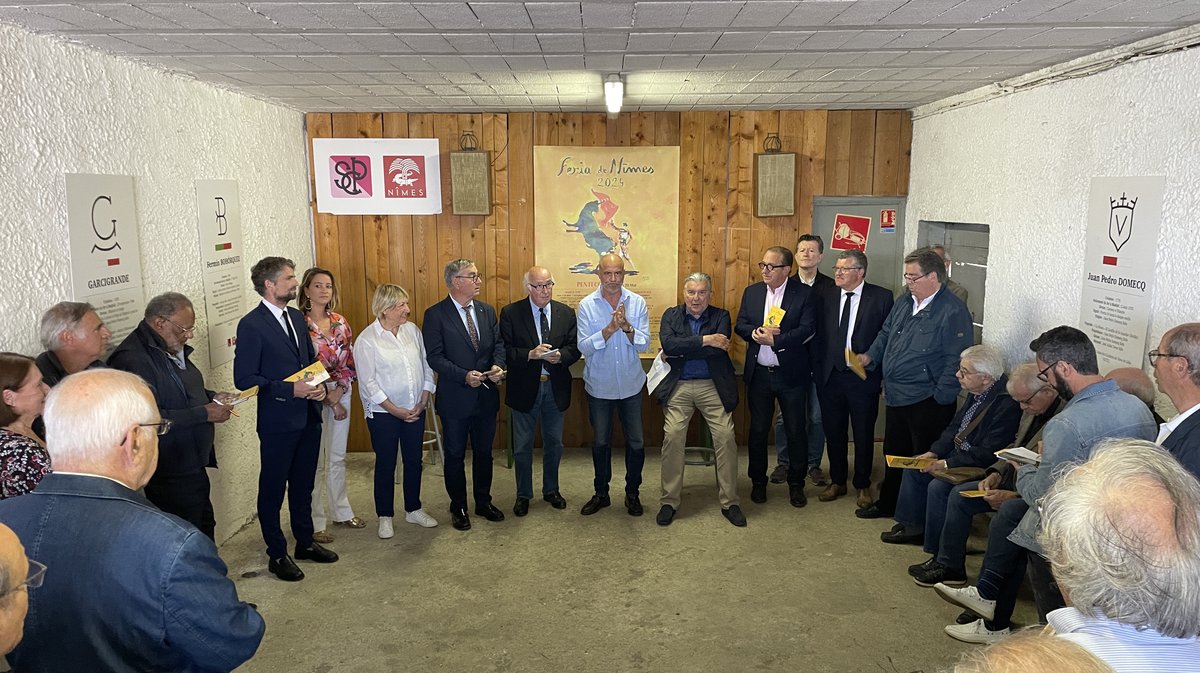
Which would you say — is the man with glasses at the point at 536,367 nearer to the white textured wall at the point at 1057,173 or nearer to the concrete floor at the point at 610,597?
the concrete floor at the point at 610,597

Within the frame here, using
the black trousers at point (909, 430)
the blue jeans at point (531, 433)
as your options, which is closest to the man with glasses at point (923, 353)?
the black trousers at point (909, 430)

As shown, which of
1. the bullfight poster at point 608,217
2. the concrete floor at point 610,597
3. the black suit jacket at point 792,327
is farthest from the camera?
the bullfight poster at point 608,217

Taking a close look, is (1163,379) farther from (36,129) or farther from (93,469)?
(36,129)

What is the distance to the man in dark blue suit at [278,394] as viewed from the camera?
12.7 feet

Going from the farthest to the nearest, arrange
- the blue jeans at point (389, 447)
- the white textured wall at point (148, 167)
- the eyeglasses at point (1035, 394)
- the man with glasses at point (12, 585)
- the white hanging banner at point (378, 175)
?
the white hanging banner at point (378, 175), the blue jeans at point (389, 447), the eyeglasses at point (1035, 394), the white textured wall at point (148, 167), the man with glasses at point (12, 585)

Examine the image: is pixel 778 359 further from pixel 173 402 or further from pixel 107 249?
pixel 107 249

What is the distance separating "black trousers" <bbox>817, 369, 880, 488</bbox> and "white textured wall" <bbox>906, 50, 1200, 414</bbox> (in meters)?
0.87

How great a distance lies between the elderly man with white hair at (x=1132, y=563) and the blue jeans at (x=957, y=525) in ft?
7.83

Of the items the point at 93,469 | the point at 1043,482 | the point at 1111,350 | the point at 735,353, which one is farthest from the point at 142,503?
the point at 735,353

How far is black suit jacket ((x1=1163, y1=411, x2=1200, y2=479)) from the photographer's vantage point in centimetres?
236

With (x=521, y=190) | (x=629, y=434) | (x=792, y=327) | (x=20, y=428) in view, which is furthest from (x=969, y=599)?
(x=521, y=190)

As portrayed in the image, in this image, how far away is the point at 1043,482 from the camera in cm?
291

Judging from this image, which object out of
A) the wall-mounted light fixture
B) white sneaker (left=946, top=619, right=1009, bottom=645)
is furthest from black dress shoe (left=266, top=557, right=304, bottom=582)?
white sneaker (left=946, top=619, right=1009, bottom=645)

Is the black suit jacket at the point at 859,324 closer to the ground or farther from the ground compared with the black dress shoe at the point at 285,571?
farther from the ground
